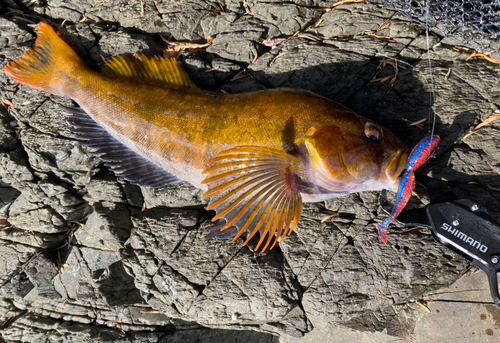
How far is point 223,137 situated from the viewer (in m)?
3.24

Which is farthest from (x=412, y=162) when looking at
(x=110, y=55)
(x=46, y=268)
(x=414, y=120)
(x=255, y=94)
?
(x=46, y=268)

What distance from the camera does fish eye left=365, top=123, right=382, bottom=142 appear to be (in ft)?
9.64

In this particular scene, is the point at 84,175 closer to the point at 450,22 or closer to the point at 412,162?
the point at 412,162

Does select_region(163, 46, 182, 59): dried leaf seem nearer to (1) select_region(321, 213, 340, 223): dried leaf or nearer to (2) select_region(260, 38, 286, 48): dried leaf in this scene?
(2) select_region(260, 38, 286, 48): dried leaf

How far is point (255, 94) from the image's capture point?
11.0 feet

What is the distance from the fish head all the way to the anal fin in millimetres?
1659

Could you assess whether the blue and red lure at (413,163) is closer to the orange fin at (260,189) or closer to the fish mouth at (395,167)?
the fish mouth at (395,167)

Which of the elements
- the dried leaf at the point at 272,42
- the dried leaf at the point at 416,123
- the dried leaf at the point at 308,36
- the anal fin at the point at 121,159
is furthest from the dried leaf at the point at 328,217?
the dried leaf at the point at 272,42

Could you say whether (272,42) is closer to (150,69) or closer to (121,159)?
(150,69)

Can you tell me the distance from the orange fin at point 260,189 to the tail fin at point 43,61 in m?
2.42

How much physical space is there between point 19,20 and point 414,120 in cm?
516

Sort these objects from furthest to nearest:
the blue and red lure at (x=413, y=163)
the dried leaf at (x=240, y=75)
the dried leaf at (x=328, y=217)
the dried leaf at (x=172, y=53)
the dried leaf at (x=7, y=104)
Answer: the dried leaf at (x=7, y=104), the dried leaf at (x=172, y=53), the dried leaf at (x=240, y=75), the dried leaf at (x=328, y=217), the blue and red lure at (x=413, y=163)

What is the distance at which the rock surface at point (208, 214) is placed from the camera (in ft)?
11.5

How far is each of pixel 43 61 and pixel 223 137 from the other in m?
2.58
